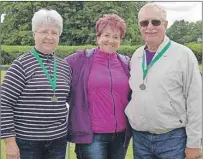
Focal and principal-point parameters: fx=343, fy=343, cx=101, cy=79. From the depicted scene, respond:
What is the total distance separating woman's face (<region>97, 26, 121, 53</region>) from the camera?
2.44m

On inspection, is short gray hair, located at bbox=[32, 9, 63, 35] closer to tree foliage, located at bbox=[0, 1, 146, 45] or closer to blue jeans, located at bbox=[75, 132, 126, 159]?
blue jeans, located at bbox=[75, 132, 126, 159]

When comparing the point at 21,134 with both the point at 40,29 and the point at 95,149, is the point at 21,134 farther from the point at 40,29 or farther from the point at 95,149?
the point at 40,29

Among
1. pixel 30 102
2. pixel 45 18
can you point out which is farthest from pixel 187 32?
pixel 30 102

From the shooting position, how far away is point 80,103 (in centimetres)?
240

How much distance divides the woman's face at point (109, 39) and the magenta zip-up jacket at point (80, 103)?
11 cm

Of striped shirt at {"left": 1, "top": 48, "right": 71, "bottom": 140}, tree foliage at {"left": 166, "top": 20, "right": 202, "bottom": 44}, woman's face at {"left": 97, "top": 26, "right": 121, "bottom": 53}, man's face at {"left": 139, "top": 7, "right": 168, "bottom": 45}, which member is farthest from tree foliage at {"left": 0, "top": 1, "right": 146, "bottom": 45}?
striped shirt at {"left": 1, "top": 48, "right": 71, "bottom": 140}

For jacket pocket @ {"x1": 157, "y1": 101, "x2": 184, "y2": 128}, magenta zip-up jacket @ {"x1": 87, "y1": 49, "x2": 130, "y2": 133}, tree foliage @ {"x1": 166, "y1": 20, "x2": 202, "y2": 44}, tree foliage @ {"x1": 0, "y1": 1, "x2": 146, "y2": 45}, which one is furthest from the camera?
tree foliage @ {"x1": 166, "y1": 20, "x2": 202, "y2": 44}

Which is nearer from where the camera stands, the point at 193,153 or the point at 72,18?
the point at 193,153

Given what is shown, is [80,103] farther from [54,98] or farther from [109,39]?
[109,39]

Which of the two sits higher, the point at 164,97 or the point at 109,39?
the point at 109,39

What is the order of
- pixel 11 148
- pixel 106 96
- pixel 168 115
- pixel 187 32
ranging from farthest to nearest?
pixel 187 32
pixel 106 96
pixel 168 115
pixel 11 148

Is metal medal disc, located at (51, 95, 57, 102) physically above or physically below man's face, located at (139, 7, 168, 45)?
below

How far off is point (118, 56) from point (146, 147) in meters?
0.69

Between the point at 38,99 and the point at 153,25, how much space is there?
90cm
